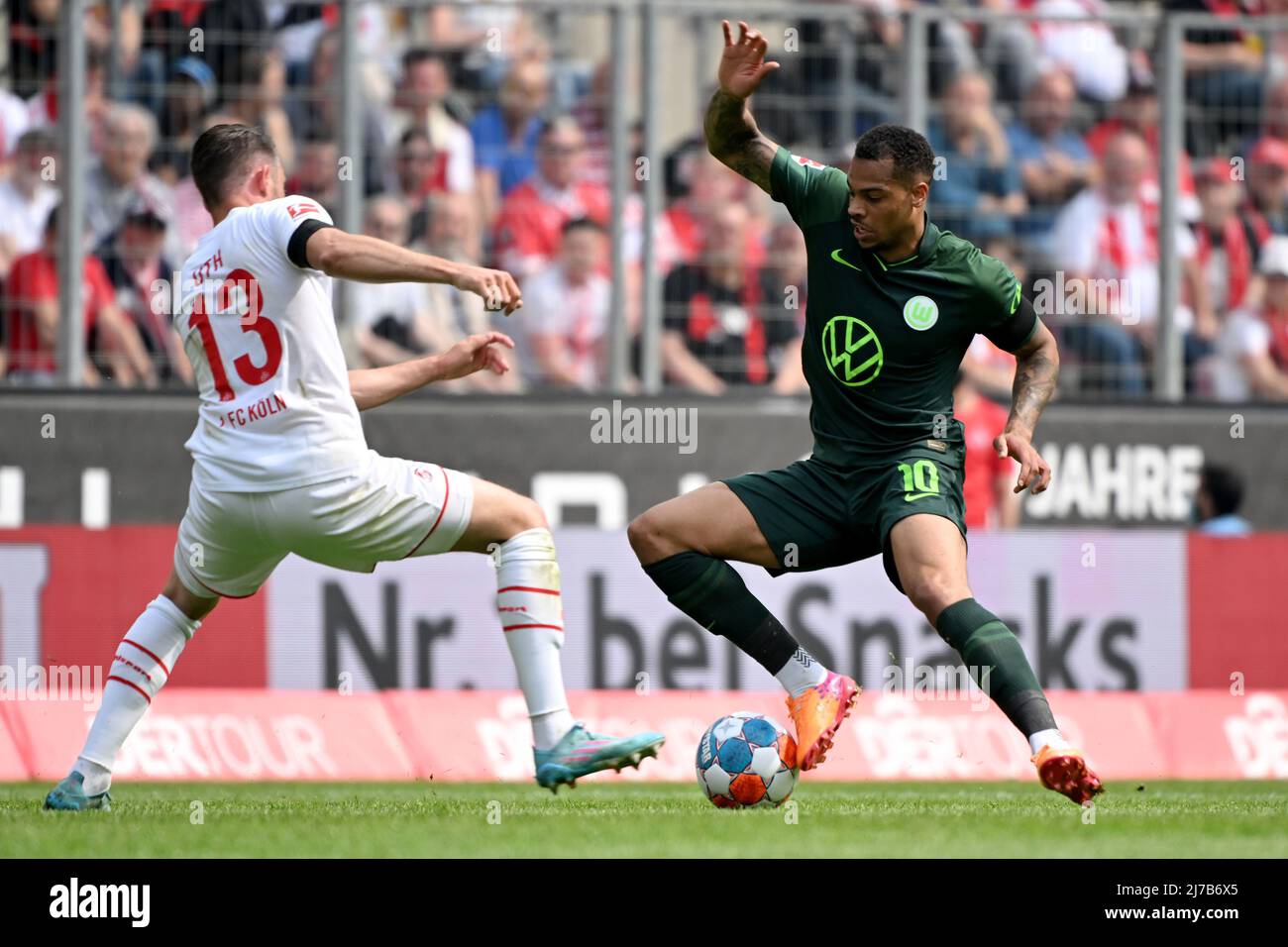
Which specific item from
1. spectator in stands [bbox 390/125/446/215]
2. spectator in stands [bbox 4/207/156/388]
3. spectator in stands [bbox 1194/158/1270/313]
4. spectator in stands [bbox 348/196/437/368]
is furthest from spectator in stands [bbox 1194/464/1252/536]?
spectator in stands [bbox 4/207/156/388]

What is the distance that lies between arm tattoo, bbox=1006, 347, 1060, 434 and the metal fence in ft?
16.8

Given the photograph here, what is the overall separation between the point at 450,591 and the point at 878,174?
17.4 feet

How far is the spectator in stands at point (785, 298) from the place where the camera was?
531 inches

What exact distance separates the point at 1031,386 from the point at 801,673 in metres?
1.42

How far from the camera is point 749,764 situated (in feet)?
26.2

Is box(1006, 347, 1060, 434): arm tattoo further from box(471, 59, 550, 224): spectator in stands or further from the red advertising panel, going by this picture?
box(471, 59, 550, 224): spectator in stands

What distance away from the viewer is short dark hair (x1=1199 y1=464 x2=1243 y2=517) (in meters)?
13.9

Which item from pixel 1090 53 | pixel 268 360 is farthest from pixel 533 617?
pixel 1090 53

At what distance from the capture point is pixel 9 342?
42.1 ft

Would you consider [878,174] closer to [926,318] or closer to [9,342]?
[926,318]

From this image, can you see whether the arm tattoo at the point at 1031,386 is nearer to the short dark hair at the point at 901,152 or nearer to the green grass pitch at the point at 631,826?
the short dark hair at the point at 901,152

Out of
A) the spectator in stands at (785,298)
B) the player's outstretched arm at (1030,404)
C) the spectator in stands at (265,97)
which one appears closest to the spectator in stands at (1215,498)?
the spectator in stands at (785,298)

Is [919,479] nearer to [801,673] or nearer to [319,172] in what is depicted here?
[801,673]
